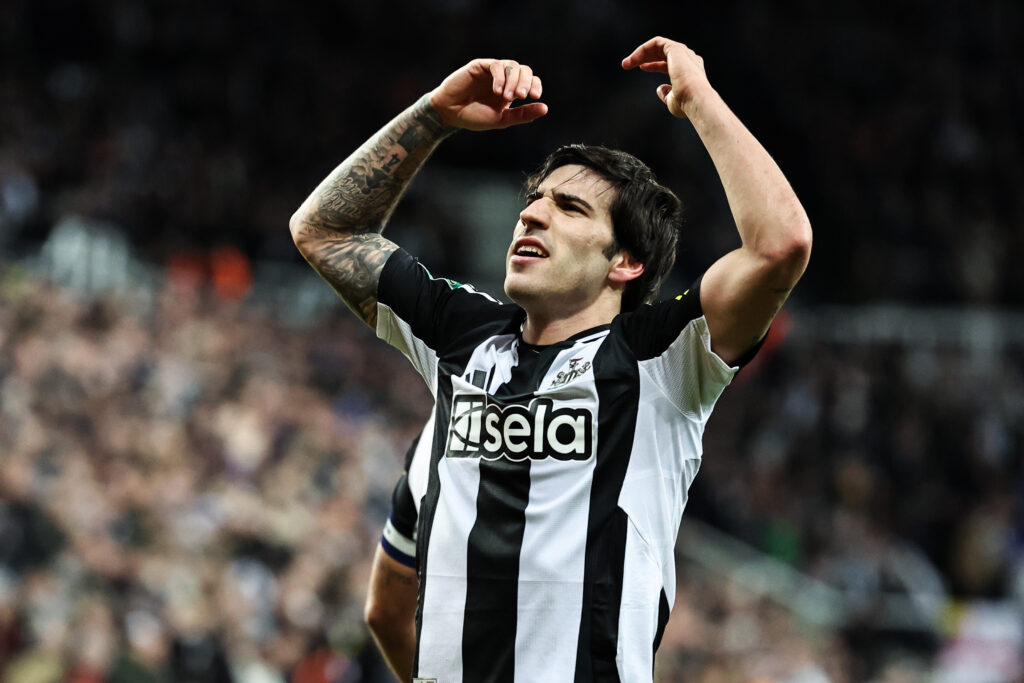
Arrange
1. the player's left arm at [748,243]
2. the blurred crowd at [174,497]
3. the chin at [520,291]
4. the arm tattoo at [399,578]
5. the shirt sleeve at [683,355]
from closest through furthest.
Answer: the player's left arm at [748,243] < the shirt sleeve at [683,355] < the chin at [520,291] < the arm tattoo at [399,578] < the blurred crowd at [174,497]

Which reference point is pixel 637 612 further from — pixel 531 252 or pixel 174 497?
pixel 174 497

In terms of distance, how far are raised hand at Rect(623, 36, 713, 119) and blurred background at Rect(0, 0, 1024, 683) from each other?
16.7ft

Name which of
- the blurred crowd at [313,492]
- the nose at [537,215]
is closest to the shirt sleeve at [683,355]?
the nose at [537,215]

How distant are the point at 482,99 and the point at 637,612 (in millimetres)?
1473

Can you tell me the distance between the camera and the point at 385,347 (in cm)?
1187

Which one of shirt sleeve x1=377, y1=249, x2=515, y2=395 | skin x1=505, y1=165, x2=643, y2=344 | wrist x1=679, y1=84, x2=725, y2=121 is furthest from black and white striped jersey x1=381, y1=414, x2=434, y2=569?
wrist x1=679, y1=84, x2=725, y2=121

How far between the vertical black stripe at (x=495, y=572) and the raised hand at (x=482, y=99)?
96cm

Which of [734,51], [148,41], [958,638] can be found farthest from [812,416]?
[148,41]

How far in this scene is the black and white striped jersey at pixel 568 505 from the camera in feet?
10.0

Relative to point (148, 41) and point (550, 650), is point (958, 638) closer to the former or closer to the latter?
point (550, 650)

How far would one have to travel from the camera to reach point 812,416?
1396 cm

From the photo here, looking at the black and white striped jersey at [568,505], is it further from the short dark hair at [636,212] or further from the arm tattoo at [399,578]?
the arm tattoo at [399,578]

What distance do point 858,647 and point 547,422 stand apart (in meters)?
8.60

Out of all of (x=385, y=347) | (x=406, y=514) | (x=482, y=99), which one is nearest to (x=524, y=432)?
(x=406, y=514)
